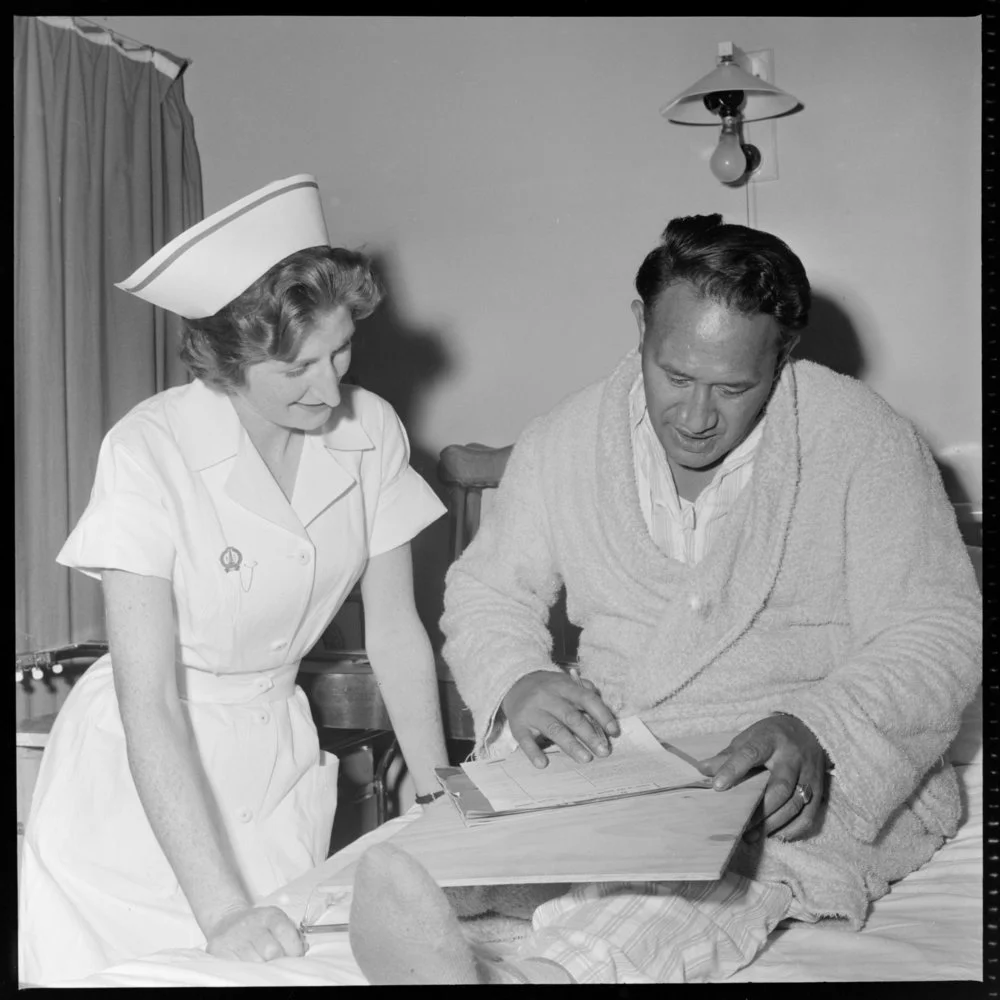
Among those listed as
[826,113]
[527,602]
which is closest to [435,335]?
[527,602]

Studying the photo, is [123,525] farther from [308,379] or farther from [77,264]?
[77,264]

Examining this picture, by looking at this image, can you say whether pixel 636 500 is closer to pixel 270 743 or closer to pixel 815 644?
pixel 815 644

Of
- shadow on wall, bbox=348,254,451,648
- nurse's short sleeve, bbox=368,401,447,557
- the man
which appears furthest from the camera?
shadow on wall, bbox=348,254,451,648

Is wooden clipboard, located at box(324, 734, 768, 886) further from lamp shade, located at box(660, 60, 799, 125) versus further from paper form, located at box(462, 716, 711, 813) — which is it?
lamp shade, located at box(660, 60, 799, 125)

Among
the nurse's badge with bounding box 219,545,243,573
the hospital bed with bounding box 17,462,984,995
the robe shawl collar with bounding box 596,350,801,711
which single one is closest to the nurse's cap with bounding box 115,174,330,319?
the nurse's badge with bounding box 219,545,243,573

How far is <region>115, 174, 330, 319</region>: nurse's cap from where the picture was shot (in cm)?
123

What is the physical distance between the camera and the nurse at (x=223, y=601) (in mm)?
1217

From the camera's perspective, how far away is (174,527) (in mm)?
1262

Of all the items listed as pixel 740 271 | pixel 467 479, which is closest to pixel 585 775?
pixel 740 271

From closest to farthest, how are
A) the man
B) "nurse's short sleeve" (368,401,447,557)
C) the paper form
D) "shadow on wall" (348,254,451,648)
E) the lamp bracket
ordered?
the paper form → the man → "nurse's short sleeve" (368,401,447,557) → the lamp bracket → "shadow on wall" (348,254,451,648)

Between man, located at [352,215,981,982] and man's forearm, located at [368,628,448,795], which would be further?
man's forearm, located at [368,628,448,795]

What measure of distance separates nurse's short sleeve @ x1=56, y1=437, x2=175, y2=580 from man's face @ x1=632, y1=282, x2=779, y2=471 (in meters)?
0.60

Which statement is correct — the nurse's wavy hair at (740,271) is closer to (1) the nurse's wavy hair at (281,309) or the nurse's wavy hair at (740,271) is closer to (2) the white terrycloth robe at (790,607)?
(2) the white terrycloth robe at (790,607)

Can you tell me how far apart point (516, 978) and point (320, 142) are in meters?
1.20
